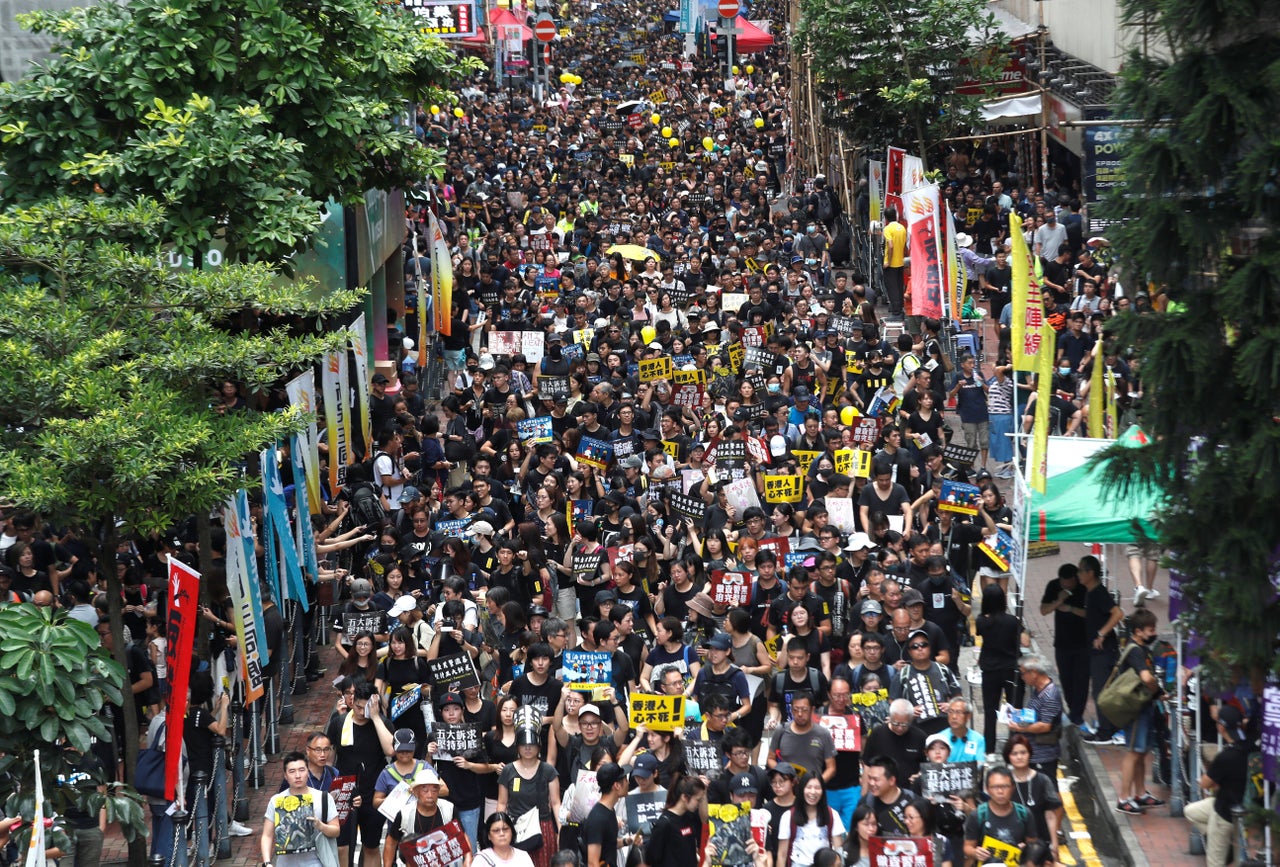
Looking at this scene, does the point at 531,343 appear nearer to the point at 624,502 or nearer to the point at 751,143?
the point at 624,502

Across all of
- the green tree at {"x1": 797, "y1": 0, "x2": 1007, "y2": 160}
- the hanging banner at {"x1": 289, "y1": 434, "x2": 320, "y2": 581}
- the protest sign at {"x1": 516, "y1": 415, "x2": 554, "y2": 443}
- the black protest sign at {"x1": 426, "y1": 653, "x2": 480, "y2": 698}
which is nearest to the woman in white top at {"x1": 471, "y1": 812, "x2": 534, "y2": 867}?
the black protest sign at {"x1": 426, "y1": 653, "x2": 480, "y2": 698}

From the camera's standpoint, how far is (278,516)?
1484cm

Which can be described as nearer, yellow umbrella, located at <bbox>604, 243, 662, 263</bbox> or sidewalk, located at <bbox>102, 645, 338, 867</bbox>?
sidewalk, located at <bbox>102, 645, 338, 867</bbox>

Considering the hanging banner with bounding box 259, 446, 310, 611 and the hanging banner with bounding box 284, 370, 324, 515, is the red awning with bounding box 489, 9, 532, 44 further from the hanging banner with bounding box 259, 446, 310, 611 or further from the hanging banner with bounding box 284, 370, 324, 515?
the hanging banner with bounding box 259, 446, 310, 611

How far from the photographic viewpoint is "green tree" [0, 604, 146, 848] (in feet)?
35.9

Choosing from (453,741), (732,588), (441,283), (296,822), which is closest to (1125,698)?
(732,588)

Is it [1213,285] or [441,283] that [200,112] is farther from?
[441,283]

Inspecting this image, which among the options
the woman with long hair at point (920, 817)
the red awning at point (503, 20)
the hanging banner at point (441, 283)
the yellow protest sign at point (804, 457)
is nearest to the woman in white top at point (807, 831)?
the woman with long hair at point (920, 817)

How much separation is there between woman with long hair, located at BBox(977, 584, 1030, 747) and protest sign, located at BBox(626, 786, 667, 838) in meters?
3.72

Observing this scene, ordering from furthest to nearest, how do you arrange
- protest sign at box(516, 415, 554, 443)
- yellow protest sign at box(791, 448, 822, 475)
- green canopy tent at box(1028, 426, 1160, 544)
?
protest sign at box(516, 415, 554, 443), yellow protest sign at box(791, 448, 822, 475), green canopy tent at box(1028, 426, 1160, 544)

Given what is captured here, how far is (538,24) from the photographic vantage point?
2286 inches

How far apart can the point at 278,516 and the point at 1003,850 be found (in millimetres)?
6896

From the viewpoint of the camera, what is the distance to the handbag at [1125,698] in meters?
13.1

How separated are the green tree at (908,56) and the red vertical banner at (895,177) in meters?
2.13
